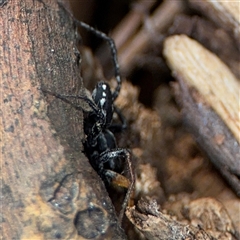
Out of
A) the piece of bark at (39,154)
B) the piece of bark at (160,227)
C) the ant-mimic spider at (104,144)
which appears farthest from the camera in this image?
the ant-mimic spider at (104,144)

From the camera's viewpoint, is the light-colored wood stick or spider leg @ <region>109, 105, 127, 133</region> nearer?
the light-colored wood stick

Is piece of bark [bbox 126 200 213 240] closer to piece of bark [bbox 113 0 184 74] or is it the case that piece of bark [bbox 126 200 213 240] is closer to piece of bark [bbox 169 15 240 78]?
piece of bark [bbox 169 15 240 78]

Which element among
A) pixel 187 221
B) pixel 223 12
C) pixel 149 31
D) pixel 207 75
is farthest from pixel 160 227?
pixel 149 31

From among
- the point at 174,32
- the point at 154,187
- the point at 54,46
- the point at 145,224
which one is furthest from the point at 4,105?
the point at 174,32

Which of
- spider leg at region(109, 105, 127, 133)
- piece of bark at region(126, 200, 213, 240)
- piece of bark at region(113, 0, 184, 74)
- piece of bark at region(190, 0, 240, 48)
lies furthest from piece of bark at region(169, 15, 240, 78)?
piece of bark at region(126, 200, 213, 240)

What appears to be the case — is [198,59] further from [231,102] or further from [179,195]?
[179,195]

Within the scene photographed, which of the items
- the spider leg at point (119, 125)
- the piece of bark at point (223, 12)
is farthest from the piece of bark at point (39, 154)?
the piece of bark at point (223, 12)

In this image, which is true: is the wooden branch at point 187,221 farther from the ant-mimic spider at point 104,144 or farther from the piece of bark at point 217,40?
the piece of bark at point 217,40

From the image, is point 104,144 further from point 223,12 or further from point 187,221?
point 223,12
